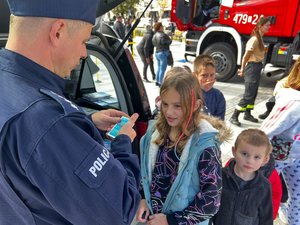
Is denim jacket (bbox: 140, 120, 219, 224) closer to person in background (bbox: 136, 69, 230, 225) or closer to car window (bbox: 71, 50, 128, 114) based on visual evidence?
person in background (bbox: 136, 69, 230, 225)

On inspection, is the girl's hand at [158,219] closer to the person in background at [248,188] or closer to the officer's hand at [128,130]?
the person in background at [248,188]

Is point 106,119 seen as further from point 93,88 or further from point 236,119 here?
point 236,119

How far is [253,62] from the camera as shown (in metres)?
4.77

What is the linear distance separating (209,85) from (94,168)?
6.24ft

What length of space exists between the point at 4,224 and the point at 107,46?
4.52ft

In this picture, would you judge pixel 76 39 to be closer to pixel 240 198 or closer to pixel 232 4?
pixel 240 198

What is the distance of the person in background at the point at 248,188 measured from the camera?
1692 mm

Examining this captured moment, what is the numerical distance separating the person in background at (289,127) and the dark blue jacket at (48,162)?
149 cm

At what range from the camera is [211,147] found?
1449 mm

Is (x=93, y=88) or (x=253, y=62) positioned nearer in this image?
(x=93, y=88)

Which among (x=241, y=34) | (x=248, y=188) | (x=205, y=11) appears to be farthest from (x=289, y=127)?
(x=241, y=34)

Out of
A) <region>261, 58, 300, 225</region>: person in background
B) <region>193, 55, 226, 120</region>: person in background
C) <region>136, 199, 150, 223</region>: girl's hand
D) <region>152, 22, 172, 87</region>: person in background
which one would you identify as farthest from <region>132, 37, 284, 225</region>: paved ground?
<region>136, 199, 150, 223</region>: girl's hand

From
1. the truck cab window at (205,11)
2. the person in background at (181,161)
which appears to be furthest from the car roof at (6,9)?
the truck cab window at (205,11)

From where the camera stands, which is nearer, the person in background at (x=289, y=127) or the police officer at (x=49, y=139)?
the police officer at (x=49, y=139)
